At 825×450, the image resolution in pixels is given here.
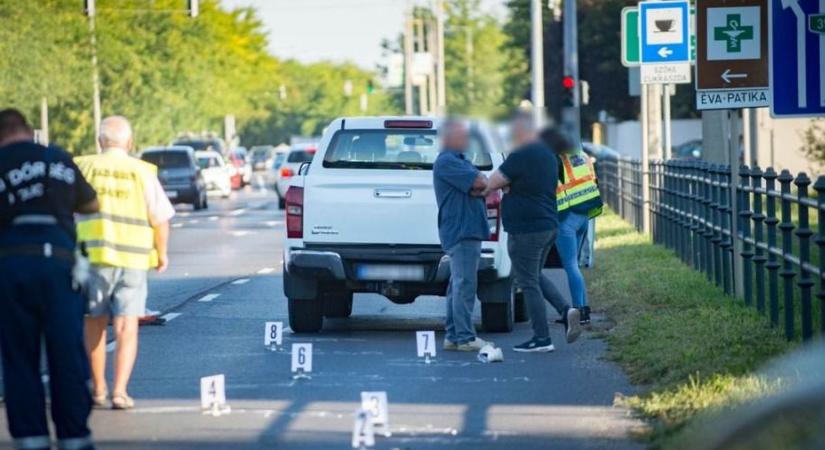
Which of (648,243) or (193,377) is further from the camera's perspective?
(648,243)

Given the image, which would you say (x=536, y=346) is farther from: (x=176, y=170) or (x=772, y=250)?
(x=176, y=170)

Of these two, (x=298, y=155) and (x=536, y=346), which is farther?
(x=298, y=155)

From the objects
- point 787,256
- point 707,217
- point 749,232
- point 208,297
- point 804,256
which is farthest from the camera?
point 208,297

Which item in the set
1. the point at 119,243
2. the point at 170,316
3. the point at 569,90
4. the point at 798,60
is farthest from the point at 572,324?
the point at 569,90

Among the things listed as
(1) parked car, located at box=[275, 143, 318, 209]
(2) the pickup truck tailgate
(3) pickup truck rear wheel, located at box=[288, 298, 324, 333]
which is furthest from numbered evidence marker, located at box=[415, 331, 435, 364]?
(1) parked car, located at box=[275, 143, 318, 209]

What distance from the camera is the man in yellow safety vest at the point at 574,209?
16062 millimetres

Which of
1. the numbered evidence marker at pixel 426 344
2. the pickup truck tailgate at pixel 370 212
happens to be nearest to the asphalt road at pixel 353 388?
the numbered evidence marker at pixel 426 344

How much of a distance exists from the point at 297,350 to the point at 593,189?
4835mm

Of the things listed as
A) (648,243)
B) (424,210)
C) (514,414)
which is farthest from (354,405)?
(648,243)

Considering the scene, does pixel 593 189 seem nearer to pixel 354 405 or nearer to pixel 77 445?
pixel 354 405

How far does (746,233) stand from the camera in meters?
16.2

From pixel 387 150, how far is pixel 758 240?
3.09 meters

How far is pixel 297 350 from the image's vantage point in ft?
→ 40.6

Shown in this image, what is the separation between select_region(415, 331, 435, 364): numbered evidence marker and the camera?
13.5m
